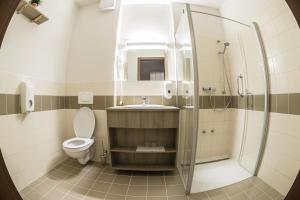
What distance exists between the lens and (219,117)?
0.82 metres

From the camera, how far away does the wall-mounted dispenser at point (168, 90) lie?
1.16 metres

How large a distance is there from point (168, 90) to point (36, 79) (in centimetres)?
100

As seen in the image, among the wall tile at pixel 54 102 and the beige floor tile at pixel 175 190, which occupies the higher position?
the wall tile at pixel 54 102

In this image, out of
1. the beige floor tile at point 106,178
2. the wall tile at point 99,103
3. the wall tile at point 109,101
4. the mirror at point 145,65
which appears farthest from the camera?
the mirror at point 145,65

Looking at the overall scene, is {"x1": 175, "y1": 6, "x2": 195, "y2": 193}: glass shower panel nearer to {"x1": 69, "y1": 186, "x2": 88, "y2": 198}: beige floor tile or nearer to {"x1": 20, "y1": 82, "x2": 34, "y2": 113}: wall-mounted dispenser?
{"x1": 69, "y1": 186, "x2": 88, "y2": 198}: beige floor tile

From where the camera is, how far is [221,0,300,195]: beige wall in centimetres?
53

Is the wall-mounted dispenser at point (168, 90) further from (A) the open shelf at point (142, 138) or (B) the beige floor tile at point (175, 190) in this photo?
(B) the beige floor tile at point (175, 190)

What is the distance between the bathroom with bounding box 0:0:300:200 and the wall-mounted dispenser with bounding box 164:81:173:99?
0.72 feet

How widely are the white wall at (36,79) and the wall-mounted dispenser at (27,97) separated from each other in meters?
0.02

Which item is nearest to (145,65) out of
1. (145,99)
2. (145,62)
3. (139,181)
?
(145,62)

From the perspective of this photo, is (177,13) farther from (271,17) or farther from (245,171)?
(245,171)

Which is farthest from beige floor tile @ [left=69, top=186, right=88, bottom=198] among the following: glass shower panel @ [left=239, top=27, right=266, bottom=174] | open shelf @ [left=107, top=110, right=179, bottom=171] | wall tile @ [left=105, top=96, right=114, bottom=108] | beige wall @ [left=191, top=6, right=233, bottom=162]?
glass shower panel @ [left=239, top=27, right=266, bottom=174]

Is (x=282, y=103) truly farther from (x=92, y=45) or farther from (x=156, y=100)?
(x=92, y=45)

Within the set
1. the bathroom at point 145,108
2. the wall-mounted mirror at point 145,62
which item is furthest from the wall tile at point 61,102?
the wall-mounted mirror at point 145,62
